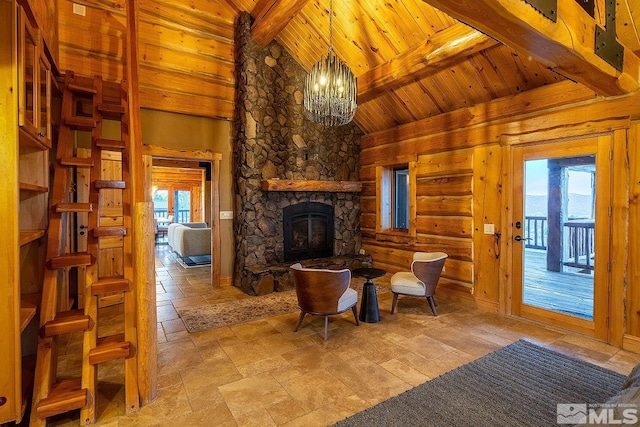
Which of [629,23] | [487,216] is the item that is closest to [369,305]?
[487,216]

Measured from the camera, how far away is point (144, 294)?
2145mm

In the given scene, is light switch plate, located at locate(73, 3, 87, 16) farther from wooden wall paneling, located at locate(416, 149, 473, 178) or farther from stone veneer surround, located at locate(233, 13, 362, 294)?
wooden wall paneling, located at locate(416, 149, 473, 178)

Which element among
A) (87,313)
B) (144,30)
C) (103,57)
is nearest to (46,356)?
(87,313)

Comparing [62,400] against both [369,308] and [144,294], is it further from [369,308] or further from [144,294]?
[369,308]

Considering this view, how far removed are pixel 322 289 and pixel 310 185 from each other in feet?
8.66

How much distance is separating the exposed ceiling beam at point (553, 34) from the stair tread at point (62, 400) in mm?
3041

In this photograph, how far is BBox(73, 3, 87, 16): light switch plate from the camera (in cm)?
394

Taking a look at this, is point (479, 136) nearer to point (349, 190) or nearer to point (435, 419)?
point (349, 190)

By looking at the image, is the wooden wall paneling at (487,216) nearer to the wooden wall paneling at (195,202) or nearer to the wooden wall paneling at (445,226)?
the wooden wall paneling at (445,226)

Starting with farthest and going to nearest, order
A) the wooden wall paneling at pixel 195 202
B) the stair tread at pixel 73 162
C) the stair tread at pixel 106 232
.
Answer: the wooden wall paneling at pixel 195 202, the stair tread at pixel 73 162, the stair tread at pixel 106 232

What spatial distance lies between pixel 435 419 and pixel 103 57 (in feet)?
17.9

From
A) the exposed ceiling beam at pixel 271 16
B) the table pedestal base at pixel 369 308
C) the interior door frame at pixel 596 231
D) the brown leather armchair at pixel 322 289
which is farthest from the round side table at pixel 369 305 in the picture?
the exposed ceiling beam at pixel 271 16

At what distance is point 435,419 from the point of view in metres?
1.98

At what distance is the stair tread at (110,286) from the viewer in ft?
6.88
